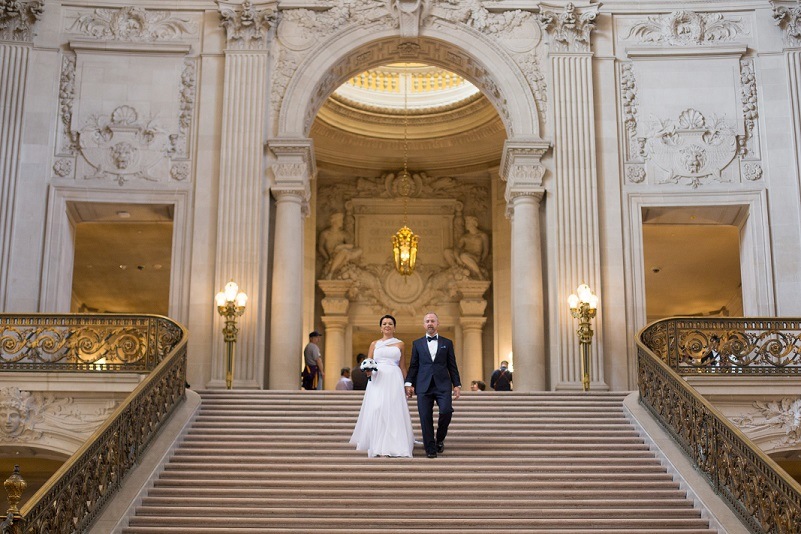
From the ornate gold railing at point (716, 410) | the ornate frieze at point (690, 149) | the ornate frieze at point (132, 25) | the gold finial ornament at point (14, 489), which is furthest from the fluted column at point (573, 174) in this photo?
the gold finial ornament at point (14, 489)

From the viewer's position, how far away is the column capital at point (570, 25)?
19.2m

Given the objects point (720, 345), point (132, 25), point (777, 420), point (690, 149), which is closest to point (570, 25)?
point (690, 149)

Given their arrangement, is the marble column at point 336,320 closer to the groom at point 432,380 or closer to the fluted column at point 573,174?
the fluted column at point 573,174

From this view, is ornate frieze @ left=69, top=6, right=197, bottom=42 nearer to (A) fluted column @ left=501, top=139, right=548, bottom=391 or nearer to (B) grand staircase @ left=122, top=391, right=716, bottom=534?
(A) fluted column @ left=501, top=139, right=548, bottom=391

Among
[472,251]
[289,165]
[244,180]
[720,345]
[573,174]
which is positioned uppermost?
[289,165]

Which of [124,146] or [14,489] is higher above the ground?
[124,146]

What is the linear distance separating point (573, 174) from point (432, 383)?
7.99 metres

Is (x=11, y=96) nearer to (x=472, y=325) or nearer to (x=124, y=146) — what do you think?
(x=124, y=146)

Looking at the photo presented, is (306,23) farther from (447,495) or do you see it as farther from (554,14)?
(447,495)

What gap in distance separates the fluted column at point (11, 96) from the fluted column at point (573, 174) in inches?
361

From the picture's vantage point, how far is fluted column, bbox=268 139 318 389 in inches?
713

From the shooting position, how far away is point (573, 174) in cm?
1864

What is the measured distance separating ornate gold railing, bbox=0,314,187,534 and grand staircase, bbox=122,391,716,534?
0.45 meters

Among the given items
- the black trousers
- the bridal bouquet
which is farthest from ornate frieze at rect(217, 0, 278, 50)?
the black trousers
